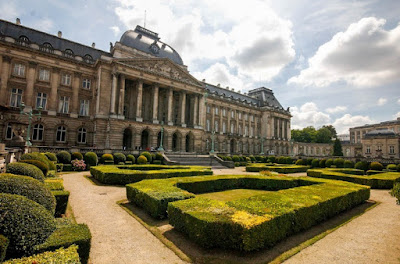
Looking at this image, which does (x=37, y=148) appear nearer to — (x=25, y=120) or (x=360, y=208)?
(x=25, y=120)

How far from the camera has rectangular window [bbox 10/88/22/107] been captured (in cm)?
2944

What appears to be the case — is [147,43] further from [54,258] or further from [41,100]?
[54,258]

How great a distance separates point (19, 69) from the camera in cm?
2989

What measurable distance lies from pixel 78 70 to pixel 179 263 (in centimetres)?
3760

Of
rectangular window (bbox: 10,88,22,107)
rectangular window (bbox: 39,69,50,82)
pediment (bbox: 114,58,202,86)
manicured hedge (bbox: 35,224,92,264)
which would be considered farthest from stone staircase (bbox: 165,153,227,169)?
manicured hedge (bbox: 35,224,92,264)

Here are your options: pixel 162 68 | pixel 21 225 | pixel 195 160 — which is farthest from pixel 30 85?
pixel 21 225

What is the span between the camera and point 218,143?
54312mm

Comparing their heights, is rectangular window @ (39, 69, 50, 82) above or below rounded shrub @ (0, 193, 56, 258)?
above

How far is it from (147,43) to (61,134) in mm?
22638

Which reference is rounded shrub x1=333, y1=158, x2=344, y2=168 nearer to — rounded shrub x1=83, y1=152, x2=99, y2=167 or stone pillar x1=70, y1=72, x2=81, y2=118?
rounded shrub x1=83, y1=152, x2=99, y2=167

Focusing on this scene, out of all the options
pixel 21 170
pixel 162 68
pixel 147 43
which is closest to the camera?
pixel 21 170

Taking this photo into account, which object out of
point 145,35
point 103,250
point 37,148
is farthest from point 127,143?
point 103,250

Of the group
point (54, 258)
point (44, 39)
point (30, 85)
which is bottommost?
point (54, 258)

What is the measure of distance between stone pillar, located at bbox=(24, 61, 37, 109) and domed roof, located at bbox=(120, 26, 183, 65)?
1442 centimetres
